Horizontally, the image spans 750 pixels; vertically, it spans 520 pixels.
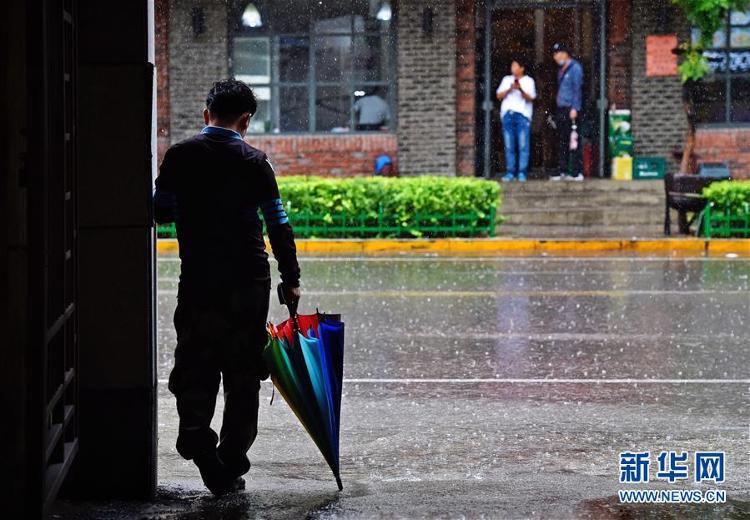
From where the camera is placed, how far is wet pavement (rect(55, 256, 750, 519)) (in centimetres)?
588

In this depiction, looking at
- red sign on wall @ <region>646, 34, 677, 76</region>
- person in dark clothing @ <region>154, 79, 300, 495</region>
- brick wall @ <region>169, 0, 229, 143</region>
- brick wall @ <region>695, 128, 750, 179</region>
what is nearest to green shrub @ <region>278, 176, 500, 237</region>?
brick wall @ <region>169, 0, 229, 143</region>

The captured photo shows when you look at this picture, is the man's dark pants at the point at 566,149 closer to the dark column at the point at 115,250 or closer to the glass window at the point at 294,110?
the glass window at the point at 294,110

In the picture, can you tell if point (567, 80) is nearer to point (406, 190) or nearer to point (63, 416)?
point (406, 190)

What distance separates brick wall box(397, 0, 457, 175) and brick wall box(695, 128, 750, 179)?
4.19 m

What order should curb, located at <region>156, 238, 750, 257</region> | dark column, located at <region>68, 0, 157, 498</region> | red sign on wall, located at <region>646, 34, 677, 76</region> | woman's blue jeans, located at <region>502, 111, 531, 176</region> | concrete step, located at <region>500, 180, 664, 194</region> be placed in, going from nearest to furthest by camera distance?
dark column, located at <region>68, 0, 157, 498</region>
curb, located at <region>156, 238, 750, 257</region>
concrete step, located at <region>500, 180, 664, 194</region>
woman's blue jeans, located at <region>502, 111, 531, 176</region>
red sign on wall, located at <region>646, 34, 677, 76</region>

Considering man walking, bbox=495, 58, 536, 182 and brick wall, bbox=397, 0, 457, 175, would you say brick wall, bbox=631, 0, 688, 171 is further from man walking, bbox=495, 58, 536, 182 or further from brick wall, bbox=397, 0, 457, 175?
brick wall, bbox=397, 0, 457, 175

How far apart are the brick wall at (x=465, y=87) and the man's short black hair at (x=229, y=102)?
18.8 metres

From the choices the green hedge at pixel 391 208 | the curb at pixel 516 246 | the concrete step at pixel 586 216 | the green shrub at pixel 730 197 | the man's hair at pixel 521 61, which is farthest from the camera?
the man's hair at pixel 521 61

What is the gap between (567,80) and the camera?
75.9 ft

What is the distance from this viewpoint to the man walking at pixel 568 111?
2317 cm

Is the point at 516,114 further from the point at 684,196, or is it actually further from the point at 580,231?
the point at 684,196

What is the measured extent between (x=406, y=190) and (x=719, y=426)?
12.3m

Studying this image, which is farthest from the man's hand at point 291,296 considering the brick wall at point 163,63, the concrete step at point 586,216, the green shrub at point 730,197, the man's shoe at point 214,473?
the brick wall at point 163,63

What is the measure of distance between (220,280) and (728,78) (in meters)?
20.1
